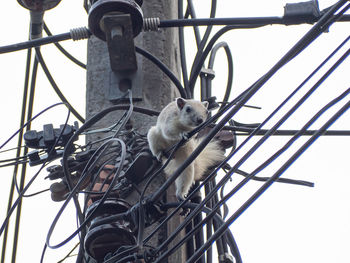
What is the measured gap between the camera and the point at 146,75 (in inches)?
204

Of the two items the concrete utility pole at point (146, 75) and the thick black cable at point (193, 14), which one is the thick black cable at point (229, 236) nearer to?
the concrete utility pole at point (146, 75)

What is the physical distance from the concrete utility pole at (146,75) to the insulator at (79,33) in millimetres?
445

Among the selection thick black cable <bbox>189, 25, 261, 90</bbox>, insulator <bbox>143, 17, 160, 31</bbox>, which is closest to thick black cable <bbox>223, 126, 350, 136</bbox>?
thick black cable <bbox>189, 25, 261, 90</bbox>

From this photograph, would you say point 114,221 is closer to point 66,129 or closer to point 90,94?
point 66,129

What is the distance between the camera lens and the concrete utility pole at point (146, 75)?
5000 millimetres

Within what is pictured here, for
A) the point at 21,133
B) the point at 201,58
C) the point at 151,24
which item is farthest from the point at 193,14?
the point at 21,133

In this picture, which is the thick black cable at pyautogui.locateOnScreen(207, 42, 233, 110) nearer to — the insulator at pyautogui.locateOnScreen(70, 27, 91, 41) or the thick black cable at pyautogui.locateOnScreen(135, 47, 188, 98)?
the thick black cable at pyautogui.locateOnScreen(135, 47, 188, 98)

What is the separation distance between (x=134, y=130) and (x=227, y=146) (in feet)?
2.11

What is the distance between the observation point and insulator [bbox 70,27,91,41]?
4715 millimetres

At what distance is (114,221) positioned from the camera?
13.3 ft

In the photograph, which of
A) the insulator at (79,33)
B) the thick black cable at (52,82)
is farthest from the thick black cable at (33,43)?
the thick black cable at (52,82)

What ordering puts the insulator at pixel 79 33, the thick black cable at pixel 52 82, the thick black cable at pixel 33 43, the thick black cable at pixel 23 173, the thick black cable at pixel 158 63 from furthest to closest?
the thick black cable at pixel 52 82 < the thick black cable at pixel 23 173 < the thick black cable at pixel 158 63 < the insulator at pixel 79 33 < the thick black cable at pixel 33 43

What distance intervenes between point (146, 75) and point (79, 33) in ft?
2.13

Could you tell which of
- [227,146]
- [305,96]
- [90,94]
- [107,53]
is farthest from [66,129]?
[305,96]
